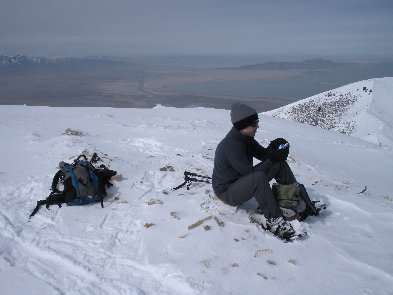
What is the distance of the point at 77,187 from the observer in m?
5.96

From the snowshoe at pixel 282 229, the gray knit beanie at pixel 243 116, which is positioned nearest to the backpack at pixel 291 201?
the snowshoe at pixel 282 229

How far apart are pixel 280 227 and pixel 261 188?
686 mm

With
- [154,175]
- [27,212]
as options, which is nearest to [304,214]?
[154,175]

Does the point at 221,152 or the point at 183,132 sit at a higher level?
the point at 221,152

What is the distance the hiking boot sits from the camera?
456cm

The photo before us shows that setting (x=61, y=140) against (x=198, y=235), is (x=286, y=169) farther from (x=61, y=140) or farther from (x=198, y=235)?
(x=61, y=140)

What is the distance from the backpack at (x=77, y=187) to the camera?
5.89 metres

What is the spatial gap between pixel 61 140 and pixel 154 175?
452 centimetres

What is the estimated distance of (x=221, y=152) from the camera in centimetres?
512

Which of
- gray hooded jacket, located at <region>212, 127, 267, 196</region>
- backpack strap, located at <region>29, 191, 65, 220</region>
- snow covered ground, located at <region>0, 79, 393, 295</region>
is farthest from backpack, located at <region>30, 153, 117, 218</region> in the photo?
gray hooded jacket, located at <region>212, 127, 267, 196</region>

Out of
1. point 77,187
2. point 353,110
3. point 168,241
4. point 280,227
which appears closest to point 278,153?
point 280,227

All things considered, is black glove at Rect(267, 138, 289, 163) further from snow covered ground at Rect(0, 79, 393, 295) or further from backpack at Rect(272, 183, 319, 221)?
snow covered ground at Rect(0, 79, 393, 295)

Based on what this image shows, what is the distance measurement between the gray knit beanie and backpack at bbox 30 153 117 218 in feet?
10.6

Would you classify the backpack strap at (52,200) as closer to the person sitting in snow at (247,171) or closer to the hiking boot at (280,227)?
the person sitting in snow at (247,171)
